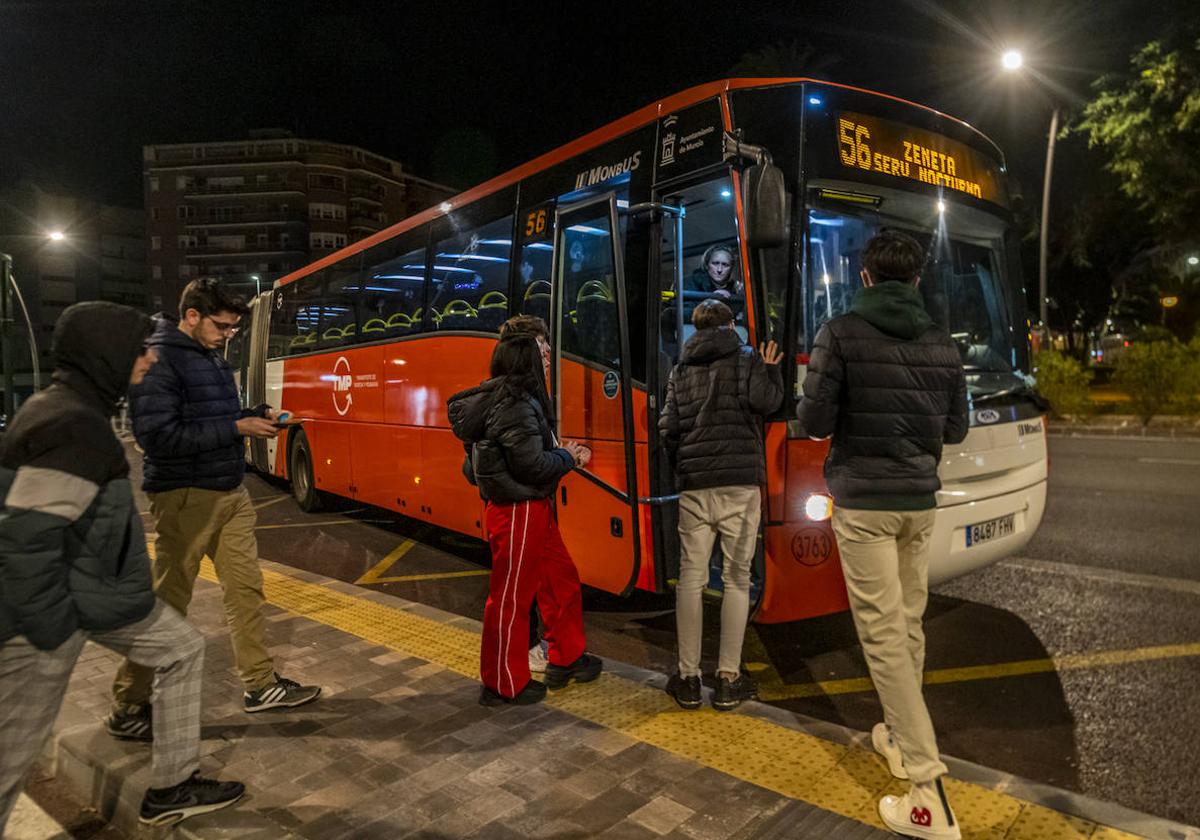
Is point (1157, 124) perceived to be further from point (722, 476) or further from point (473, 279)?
point (722, 476)

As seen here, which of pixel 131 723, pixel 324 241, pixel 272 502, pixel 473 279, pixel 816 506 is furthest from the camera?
pixel 324 241

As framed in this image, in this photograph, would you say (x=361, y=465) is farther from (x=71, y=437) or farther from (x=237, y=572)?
(x=71, y=437)

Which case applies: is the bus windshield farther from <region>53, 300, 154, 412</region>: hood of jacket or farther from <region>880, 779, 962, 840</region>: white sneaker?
<region>53, 300, 154, 412</region>: hood of jacket

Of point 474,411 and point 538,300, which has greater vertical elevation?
point 538,300

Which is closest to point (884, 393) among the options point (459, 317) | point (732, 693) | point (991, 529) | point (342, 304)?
point (732, 693)

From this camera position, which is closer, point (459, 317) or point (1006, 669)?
point (1006, 669)

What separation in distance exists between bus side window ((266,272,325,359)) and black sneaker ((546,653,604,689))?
26.5ft

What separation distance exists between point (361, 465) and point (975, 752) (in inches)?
298

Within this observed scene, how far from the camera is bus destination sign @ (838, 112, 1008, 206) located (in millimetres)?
4723

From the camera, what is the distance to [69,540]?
2586 millimetres

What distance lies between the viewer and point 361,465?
382 inches

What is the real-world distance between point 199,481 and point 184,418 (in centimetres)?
30

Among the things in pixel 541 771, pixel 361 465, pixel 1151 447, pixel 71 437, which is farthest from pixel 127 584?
pixel 1151 447

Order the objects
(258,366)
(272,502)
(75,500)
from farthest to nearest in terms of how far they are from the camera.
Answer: (258,366)
(272,502)
(75,500)
